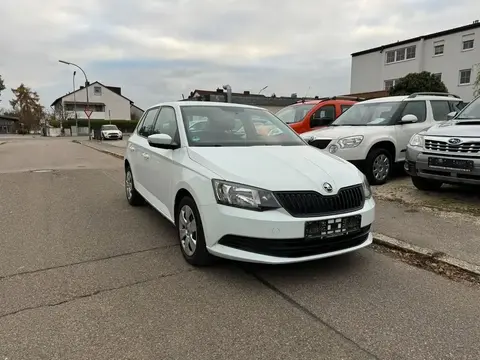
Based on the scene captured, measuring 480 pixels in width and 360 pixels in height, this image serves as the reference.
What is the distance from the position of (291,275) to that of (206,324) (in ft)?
3.74

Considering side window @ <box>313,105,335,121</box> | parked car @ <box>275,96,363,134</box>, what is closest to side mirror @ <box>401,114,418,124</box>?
parked car @ <box>275,96,363,134</box>

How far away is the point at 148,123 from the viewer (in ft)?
19.7

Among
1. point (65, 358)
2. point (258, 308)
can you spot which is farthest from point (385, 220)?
point (65, 358)

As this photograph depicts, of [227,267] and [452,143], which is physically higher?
[452,143]

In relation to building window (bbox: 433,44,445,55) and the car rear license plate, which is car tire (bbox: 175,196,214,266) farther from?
building window (bbox: 433,44,445,55)

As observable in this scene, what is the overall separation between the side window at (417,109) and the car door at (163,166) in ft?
18.1

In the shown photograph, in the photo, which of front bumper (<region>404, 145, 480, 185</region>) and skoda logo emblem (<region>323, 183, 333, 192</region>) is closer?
skoda logo emblem (<region>323, 183, 333, 192</region>)

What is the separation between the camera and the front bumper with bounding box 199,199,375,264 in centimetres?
326

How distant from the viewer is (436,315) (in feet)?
9.95

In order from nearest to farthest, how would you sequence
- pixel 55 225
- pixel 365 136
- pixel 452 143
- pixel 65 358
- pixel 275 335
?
pixel 65 358 < pixel 275 335 < pixel 55 225 < pixel 452 143 < pixel 365 136

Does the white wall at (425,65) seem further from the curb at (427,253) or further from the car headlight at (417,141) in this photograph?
the curb at (427,253)

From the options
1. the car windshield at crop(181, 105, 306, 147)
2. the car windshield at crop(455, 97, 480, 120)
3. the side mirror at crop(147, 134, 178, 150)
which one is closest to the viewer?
the side mirror at crop(147, 134, 178, 150)

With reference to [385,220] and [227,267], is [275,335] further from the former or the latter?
[385,220]

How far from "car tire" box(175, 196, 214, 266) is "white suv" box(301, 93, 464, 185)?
4525 millimetres
